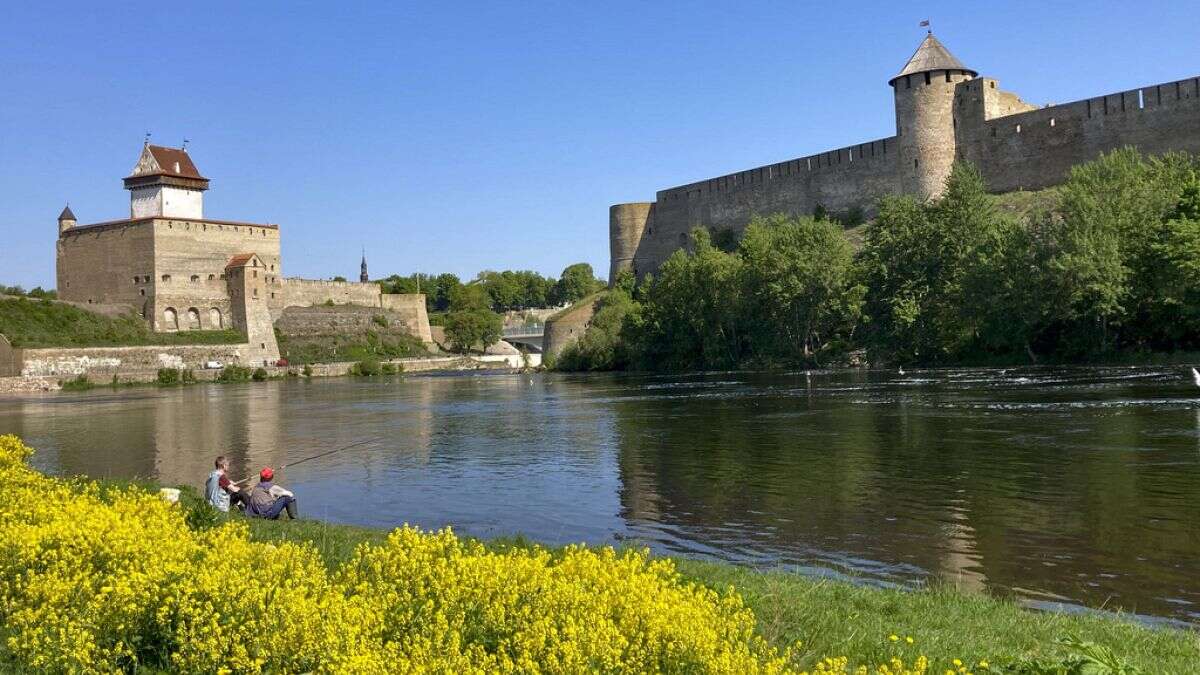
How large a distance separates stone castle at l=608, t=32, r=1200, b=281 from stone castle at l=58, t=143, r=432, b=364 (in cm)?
3891

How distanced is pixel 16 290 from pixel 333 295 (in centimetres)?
2797

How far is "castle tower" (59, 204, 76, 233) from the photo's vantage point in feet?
266

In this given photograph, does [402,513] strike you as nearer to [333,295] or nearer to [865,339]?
[865,339]

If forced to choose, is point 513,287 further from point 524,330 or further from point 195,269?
point 195,269

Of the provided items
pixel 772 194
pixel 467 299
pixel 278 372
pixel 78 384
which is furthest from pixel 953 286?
pixel 467 299

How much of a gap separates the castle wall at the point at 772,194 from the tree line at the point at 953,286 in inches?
108

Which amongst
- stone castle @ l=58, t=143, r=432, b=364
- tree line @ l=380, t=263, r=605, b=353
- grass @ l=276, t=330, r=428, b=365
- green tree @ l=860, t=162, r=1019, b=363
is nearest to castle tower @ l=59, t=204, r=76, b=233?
stone castle @ l=58, t=143, r=432, b=364

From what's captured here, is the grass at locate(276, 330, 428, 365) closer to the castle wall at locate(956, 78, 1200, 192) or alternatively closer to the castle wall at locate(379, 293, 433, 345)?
the castle wall at locate(379, 293, 433, 345)

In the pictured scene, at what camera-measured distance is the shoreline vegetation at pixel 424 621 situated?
16.1 ft

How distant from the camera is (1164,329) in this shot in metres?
38.9

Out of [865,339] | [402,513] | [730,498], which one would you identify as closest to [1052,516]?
[730,498]

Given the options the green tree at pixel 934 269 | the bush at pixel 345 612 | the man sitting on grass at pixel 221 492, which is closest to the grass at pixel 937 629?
the bush at pixel 345 612

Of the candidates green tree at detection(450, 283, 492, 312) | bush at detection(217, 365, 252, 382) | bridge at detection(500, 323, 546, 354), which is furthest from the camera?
green tree at detection(450, 283, 492, 312)

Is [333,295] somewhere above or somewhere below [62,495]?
above
